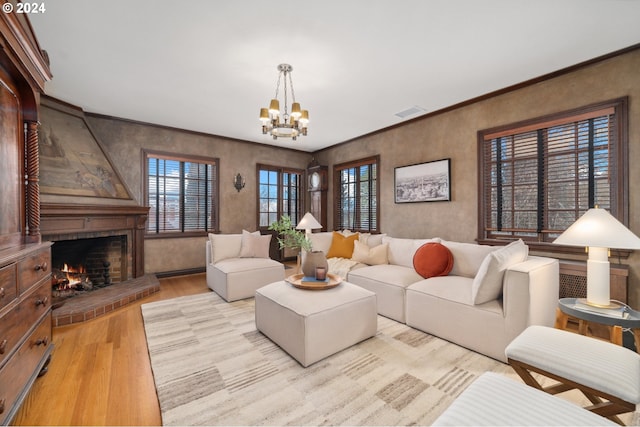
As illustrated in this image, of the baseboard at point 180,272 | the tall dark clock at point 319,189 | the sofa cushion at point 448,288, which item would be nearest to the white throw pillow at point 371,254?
the sofa cushion at point 448,288

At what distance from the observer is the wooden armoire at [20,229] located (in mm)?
1380

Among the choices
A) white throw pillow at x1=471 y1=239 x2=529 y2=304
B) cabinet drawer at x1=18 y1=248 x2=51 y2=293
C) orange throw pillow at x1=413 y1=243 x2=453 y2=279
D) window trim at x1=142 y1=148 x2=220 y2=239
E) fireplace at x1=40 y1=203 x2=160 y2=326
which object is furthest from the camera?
window trim at x1=142 y1=148 x2=220 y2=239

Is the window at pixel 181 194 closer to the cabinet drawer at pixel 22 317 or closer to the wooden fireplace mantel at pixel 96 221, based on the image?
the wooden fireplace mantel at pixel 96 221

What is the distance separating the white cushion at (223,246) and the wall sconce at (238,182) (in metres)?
1.78

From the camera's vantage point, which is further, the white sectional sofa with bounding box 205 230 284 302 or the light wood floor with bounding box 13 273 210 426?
the white sectional sofa with bounding box 205 230 284 302

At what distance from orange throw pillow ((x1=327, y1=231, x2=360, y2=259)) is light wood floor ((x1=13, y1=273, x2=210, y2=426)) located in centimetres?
254

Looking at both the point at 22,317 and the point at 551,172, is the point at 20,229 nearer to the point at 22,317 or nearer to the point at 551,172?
the point at 22,317

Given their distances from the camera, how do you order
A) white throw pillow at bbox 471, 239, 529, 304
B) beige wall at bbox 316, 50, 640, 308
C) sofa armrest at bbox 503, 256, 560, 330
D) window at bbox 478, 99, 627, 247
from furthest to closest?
window at bbox 478, 99, 627, 247, beige wall at bbox 316, 50, 640, 308, white throw pillow at bbox 471, 239, 529, 304, sofa armrest at bbox 503, 256, 560, 330

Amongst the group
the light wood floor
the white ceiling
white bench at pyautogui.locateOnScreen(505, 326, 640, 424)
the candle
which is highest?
the white ceiling

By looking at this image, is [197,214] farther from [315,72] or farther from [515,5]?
[515,5]

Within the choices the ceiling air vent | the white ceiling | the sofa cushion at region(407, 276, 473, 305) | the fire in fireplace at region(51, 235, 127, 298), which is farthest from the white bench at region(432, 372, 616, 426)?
the fire in fireplace at region(51, 235, 127, 298)

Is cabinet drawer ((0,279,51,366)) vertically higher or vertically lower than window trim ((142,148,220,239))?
lower

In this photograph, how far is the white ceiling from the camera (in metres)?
2.09

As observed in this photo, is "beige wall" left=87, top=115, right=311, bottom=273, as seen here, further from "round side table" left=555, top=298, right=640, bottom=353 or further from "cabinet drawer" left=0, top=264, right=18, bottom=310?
"round side table" left=555, top=298, right=640, bottom=353
